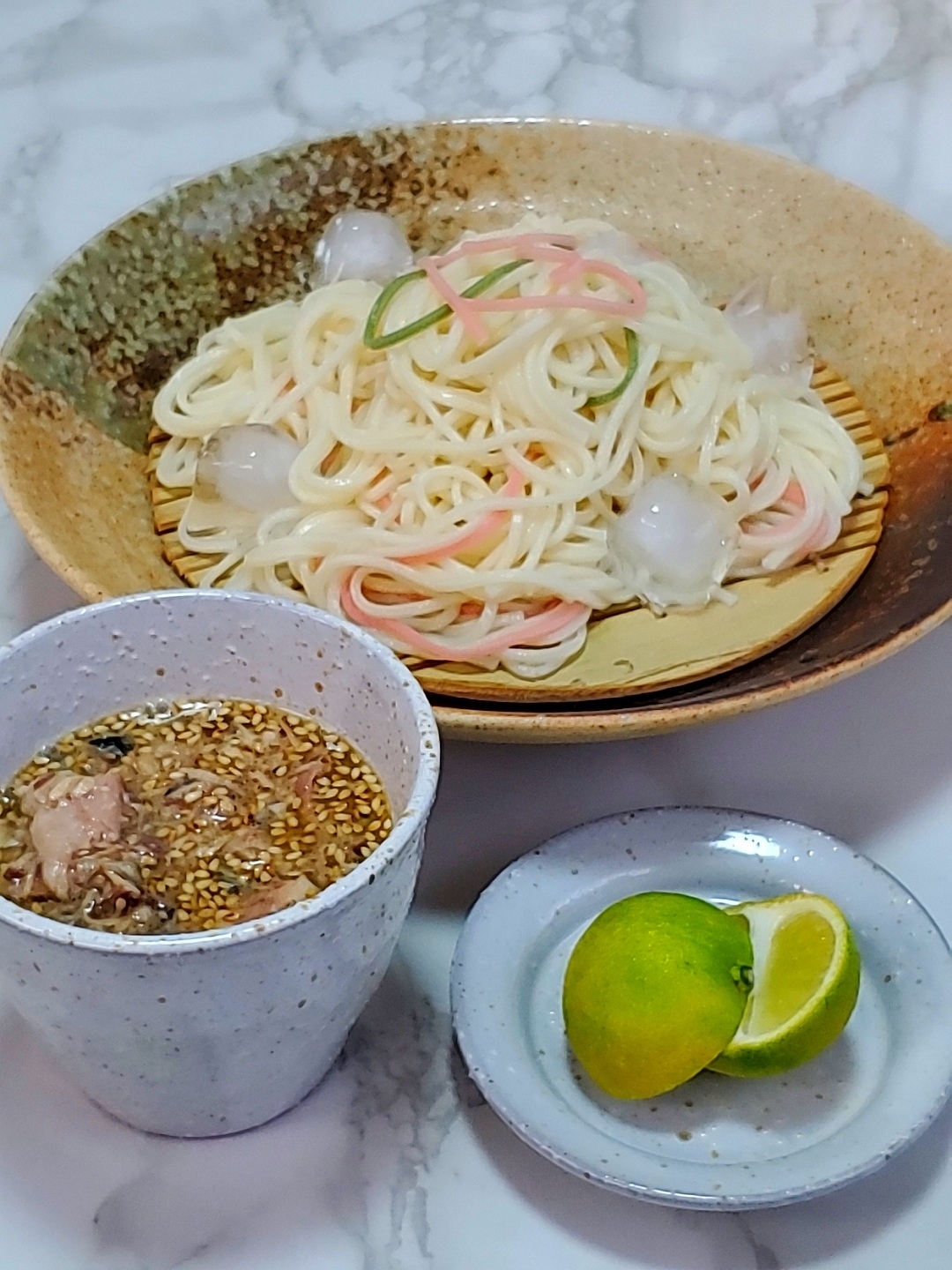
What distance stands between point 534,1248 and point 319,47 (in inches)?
89.1

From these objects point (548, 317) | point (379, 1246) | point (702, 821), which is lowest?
point (379, 1246)

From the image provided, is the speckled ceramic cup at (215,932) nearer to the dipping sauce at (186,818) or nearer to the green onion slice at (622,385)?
the dipping sauce at (186,818)

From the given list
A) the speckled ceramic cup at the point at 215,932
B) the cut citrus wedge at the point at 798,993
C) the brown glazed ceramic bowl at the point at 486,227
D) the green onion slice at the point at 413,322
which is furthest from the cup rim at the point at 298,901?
the green onion slice at the point at 413,322

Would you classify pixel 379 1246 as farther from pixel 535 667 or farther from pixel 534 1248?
pixel 535 667

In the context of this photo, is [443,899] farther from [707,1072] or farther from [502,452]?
[502,452]

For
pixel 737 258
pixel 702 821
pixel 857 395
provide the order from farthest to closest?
pixel 737 258 < pixel 857 395 < pixel 702 821

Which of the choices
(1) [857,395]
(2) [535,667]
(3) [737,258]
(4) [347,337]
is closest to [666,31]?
(3) [737,258]

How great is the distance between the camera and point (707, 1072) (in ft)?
3.63

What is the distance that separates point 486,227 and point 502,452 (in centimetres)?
50

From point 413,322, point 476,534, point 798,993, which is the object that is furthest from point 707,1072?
point 413,322

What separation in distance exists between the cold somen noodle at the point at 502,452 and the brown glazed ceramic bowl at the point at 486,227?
0.24ft

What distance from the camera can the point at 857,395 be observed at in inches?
67.9

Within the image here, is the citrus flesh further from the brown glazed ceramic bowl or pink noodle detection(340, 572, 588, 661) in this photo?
pink noodle detection(340, 572, 588, 661)

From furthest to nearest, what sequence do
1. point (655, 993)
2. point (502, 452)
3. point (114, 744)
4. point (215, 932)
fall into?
point (502, 452) < point (114, 744) < point (655, 993) < point (215, 932)
